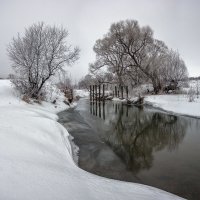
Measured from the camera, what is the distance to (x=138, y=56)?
105 ft

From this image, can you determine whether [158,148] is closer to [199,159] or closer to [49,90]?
[199,159]

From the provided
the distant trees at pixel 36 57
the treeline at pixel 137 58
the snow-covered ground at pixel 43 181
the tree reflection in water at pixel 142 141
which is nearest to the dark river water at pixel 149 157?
the tree reflection in water at pixel 142 141

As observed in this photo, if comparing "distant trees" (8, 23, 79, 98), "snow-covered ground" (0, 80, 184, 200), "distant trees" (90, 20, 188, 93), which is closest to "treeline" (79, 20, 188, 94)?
"distant trees" (90, 20, 188, 93)

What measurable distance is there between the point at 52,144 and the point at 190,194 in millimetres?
3740

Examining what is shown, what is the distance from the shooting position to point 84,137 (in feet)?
27.2

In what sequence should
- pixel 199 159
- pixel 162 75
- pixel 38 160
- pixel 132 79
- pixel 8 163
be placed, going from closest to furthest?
pixel 8 163 < pixel 38 160 < pixel 199 159 < pixel 162 75 < pixel 132 79

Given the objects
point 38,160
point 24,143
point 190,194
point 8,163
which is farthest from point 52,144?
point 190,194

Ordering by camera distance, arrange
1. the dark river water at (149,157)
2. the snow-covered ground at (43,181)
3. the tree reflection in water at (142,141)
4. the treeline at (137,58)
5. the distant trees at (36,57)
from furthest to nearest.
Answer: the treeline at (137,58)
the distant trees at (36,57)
the tree reflection in water at (142,141)
the dark river water at (149,157)
the snow-covered ground at (43,181)

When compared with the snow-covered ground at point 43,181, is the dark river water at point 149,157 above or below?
below

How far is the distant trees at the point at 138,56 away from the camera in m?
29.1

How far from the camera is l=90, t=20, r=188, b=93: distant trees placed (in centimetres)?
2911

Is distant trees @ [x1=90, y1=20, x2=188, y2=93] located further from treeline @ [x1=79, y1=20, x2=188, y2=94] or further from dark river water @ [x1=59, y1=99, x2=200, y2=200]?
dark river water @ [x1=59, y1=99, x2=200, y2=200]

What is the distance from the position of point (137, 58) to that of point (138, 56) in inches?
15.6

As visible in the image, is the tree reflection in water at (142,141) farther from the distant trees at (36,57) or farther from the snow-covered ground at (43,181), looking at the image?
the distant trees at (36,57)
